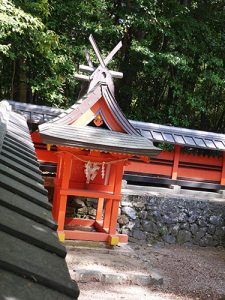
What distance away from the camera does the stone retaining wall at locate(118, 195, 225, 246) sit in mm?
11234

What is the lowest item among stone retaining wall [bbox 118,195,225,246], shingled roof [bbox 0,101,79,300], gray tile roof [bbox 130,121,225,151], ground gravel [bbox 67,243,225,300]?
ground gravel [bbox 67,243,225,300]

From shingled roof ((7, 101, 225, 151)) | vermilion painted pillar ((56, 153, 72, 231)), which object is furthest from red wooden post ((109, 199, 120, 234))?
shingled roof ((7, 101, 225, 151))

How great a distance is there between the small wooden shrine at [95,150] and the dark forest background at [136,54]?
11.3ft

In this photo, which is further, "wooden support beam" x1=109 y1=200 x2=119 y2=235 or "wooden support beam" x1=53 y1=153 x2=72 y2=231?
"wooden support beam" x1=109 y1=200 x2=119 y2=235

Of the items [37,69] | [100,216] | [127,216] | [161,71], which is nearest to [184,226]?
[127,216]

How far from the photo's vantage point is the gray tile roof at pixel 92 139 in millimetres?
8219

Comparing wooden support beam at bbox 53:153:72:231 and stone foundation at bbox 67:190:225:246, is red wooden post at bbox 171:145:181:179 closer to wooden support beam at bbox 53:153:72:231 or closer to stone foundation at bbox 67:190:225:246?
stone foundation at bbox 67:190:225:246

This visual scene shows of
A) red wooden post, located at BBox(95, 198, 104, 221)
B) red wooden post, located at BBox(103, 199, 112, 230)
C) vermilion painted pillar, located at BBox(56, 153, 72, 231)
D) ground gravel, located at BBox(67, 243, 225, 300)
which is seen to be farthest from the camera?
red wooden post, located at BBox(95, 198, 104, 221)

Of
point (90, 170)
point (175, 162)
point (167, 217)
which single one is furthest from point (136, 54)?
point (90, 170)

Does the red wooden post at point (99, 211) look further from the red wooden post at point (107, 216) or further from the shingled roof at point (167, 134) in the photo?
the shingled roof at point (167, 134)

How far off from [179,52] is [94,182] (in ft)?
28.0

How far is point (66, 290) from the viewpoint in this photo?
0.96m

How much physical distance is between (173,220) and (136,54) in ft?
25.4

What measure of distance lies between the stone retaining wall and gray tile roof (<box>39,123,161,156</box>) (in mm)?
2832
